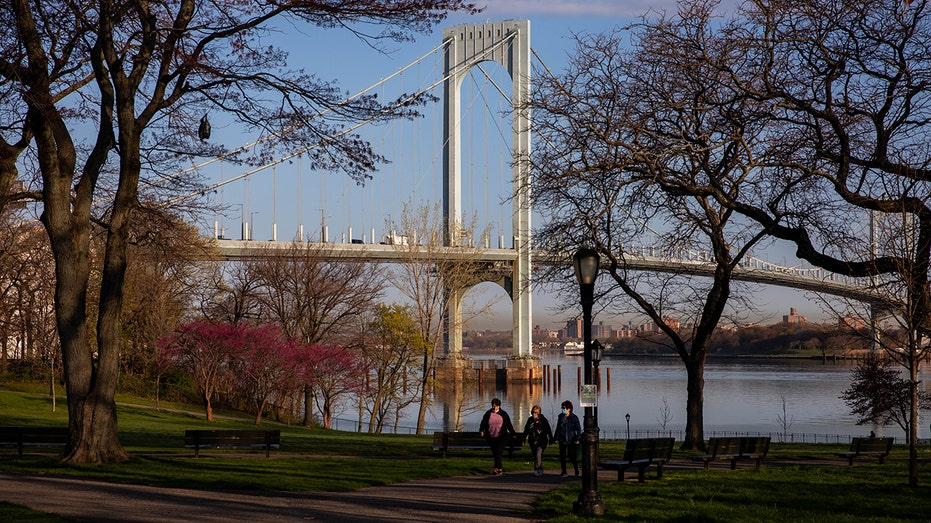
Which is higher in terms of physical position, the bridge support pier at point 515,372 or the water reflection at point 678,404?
the bridge support pier at point 515,372

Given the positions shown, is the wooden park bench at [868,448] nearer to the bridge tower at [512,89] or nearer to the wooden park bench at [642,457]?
the wooden park bench at [642,457]

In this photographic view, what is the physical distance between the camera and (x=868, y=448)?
51.2 ft

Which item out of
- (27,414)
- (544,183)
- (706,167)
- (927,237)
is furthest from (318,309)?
(927,237)

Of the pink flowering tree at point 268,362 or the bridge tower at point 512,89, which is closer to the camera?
the pink flowering tree at point 268,362

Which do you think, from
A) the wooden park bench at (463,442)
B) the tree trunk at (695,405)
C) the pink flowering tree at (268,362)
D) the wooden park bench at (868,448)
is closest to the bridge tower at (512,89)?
the pink flowering tree at (268,362)

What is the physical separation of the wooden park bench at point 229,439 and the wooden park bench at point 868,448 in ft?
29.4

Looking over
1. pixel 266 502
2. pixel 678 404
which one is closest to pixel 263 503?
pixel 266 502

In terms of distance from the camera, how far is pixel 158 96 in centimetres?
1281

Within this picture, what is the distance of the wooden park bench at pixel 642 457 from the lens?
12.2 m

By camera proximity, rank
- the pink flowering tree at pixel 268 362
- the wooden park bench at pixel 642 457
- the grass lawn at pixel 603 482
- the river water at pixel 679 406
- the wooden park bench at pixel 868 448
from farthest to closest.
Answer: the river water at pixel 679 406 → the pink flowering tree at pixel 268 362 → the wooden park bench at pixel 868 448 → the wooden park bench at pixel 642 457 → the grass lawn at pixel 603 482

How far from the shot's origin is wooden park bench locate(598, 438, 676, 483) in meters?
12.2

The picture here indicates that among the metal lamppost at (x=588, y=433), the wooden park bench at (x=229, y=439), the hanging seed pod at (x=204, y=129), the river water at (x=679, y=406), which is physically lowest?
the river water at (x=679, y=406)

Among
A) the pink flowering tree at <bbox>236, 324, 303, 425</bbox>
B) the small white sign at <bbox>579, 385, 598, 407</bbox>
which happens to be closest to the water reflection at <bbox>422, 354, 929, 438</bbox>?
the pink flowering tree at <bbox>236, 324, 303, 425</bbox>

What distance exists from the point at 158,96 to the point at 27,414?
14.3m
